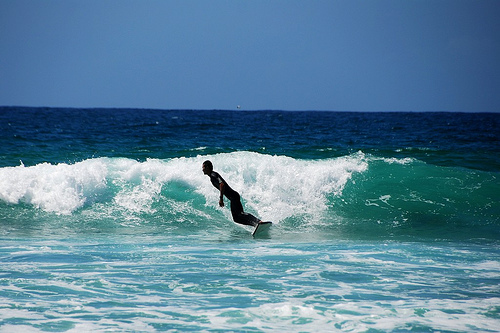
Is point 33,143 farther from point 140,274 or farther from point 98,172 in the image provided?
point 140,274

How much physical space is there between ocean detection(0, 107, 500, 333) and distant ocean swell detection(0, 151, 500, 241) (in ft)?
0.14

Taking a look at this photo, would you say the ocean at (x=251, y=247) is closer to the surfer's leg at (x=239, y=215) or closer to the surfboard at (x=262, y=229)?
the surfboard at (x=262, y=229)

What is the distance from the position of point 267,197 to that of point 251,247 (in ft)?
14.6

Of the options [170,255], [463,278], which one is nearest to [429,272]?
[463,278]

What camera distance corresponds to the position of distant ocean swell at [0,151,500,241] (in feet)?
40.1

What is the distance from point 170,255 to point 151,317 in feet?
9.90

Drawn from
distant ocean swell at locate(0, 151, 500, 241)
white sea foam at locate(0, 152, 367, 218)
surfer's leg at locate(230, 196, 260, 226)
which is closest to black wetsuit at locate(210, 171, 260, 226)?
surfer's leg at locate(230, 196, 260, 226)

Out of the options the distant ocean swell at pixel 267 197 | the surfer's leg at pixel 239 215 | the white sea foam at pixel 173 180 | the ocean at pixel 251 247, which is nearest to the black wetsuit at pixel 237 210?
the surfer's leg at pixel 239 215

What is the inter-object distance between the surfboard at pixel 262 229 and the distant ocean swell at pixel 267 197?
931mm

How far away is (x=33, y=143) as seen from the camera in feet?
81.3

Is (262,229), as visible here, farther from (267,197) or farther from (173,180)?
(173,180)

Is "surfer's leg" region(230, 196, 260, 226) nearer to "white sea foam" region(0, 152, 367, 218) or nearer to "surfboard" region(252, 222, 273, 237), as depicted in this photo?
"surfboard" region(252, 222, 273, 237)

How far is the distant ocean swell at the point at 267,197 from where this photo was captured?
481 inches

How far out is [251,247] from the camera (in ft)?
31.6
